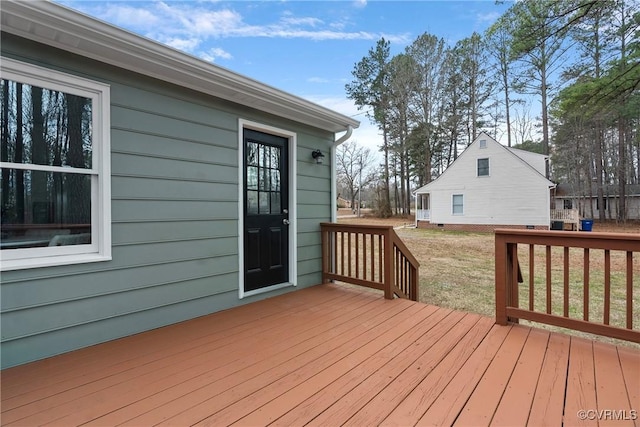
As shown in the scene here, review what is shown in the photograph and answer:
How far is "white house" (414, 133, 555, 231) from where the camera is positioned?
1283 cm

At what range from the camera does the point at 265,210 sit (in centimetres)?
348

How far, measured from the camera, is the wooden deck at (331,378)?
146 cm

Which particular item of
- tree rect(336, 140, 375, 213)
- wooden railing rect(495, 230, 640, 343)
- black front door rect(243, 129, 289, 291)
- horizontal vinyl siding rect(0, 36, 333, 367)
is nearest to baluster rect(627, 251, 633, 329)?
wooden railing rect(495, 230, 640, 343)

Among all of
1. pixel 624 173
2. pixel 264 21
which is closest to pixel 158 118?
pixel 264 21

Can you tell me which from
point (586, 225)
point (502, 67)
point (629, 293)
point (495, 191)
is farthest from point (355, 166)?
point (629, 293)

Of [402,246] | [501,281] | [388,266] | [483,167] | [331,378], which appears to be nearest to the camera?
[331,378]

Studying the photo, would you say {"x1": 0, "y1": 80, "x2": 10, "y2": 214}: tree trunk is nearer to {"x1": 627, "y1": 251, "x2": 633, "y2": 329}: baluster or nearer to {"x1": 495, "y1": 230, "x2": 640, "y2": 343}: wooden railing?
{"x1": 495, "y1": 230, "x2": 640, "y2": 343}: wooden railing

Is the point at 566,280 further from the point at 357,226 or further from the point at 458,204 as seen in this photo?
the point at 458,204

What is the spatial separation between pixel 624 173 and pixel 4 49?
22.9 meters

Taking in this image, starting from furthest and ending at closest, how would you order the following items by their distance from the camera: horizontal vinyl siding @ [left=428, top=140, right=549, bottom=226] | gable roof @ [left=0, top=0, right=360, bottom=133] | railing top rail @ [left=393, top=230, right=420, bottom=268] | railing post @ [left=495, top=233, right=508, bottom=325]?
horizontal vinyl siding @ [left=428, top=140, right=549, bottom=226] → railing top rail @ [left=393, top=230, right=420, bottom=268] → railing post @ [left=495, top=233, right=508, bottom=325] → gable roof @ [left=0, top=0, right=360, bottom=133]

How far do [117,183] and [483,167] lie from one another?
14.9 m

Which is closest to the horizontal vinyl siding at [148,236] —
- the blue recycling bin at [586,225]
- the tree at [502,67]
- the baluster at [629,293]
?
the baluster at [629,293]

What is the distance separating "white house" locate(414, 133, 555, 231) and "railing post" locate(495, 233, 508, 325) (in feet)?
40.9

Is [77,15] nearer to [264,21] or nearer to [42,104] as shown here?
[42,104]
